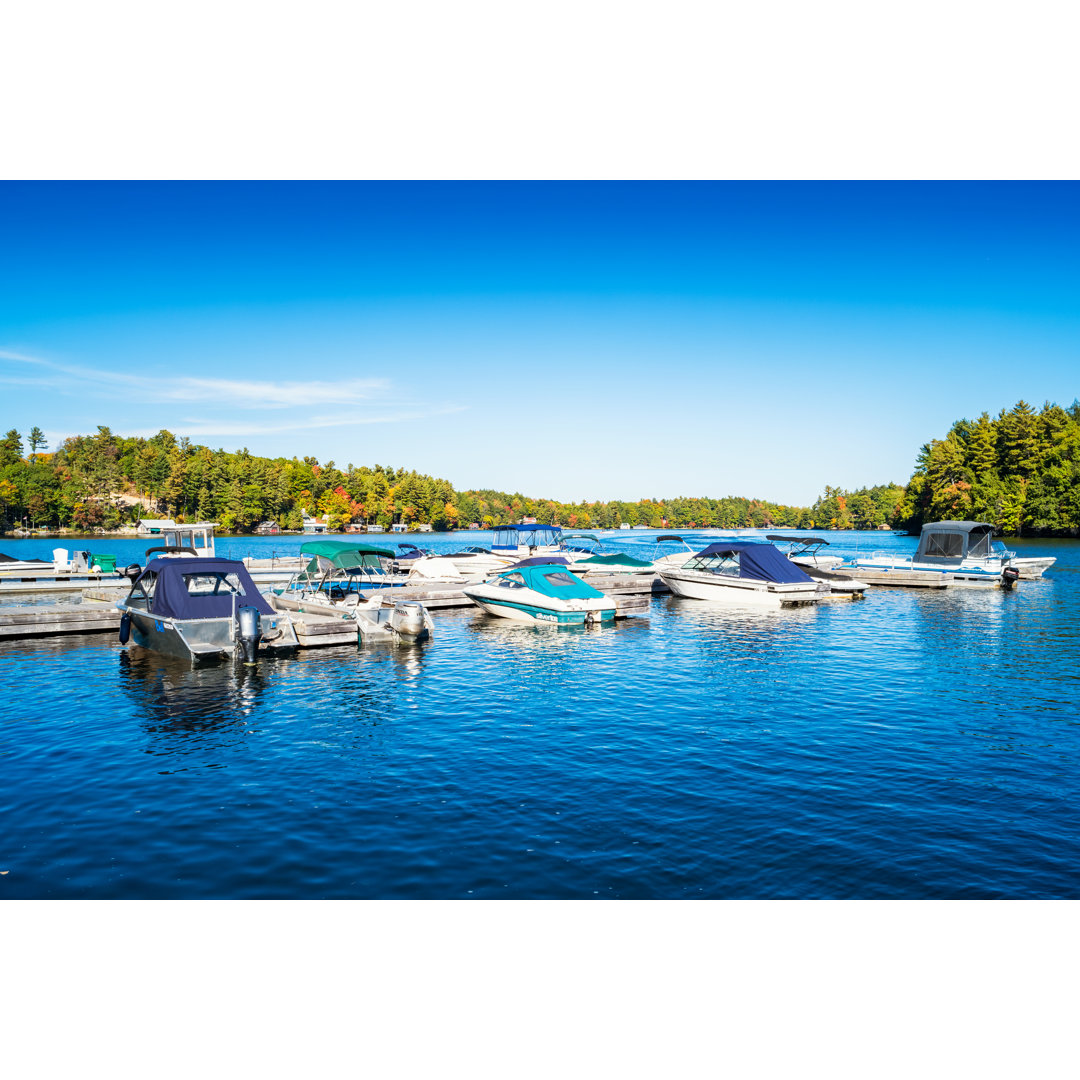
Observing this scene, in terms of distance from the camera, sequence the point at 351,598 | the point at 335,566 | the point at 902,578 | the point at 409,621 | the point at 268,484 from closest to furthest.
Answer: the point at 409,621 → the point at 351,598 → the point at 335,566 → the point at 902,578 → the point at 268,484

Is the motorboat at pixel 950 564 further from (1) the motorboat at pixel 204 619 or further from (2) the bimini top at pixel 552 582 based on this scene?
(1) the motorboat at pixel 204 619

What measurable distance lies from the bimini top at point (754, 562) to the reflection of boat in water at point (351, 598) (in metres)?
17.8

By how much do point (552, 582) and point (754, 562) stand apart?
42.8 feet

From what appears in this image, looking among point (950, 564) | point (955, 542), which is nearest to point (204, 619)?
point (950, 564)

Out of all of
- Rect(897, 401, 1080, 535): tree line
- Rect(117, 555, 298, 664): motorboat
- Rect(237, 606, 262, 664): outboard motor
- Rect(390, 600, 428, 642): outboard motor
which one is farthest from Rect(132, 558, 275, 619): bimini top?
Rect(897, 401, 1080, 535): tree line

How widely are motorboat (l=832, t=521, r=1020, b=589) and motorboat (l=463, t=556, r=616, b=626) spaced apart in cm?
2511

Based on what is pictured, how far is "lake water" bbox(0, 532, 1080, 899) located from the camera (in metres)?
10.2

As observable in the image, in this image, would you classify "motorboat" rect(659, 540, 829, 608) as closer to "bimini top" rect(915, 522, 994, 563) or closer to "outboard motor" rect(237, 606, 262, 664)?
"bimini top" rect(915, 522, 994, 563)

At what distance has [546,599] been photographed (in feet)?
109

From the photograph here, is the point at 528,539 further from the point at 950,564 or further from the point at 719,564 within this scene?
the point at 950,564

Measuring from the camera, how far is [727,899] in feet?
31.2

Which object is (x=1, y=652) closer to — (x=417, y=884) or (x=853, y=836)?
(x=417, y=884)

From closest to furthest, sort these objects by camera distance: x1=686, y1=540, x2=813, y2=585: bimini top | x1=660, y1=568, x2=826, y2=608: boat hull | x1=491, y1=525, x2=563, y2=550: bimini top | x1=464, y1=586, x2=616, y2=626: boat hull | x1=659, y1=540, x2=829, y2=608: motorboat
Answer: x1=464, y1=586, x2=616, y2=626: boat hull, x1=660, y1=568, x2=826, y2=608: boat hull, x1=659, y1=540, x2=829, y2=608: motorboat, x1=686, y1=540, x2=813, y2=585: bimini top, x1=491, y1=525, x2=563, y2=550: bimini top

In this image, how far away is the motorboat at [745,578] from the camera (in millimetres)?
39875
